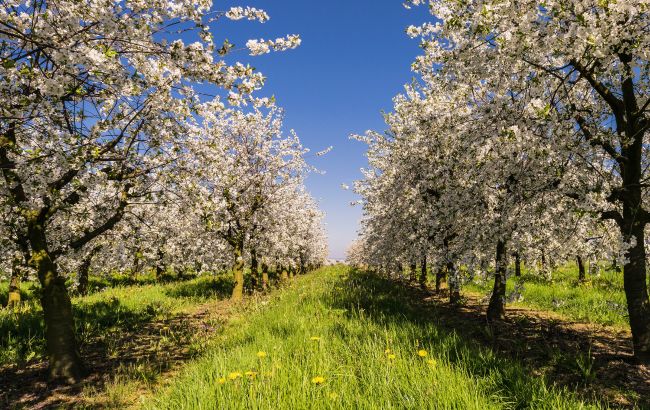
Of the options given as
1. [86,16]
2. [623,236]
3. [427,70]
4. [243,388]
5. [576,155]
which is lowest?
[243,388]

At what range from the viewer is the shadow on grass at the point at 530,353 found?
5.40m

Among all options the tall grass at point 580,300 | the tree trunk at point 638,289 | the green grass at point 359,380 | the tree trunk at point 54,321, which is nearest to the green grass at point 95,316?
the tree trunk at point 54,321

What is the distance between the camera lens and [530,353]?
29.9 ft

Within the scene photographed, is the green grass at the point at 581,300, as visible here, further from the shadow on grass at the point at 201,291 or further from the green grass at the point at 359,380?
the shadow on grass at the point at 201,291

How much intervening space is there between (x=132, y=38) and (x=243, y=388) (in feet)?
17.1

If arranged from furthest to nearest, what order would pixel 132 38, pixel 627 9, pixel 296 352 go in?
pixel 296 352
pixel 132 38
pixel 627 9

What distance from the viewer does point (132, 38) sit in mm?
5730

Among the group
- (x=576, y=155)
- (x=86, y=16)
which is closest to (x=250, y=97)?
(x=86, y=16)

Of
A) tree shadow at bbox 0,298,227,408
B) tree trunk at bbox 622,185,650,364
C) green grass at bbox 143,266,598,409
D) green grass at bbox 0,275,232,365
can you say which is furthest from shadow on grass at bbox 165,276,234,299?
tree trunk at bbox 622,185,650,364

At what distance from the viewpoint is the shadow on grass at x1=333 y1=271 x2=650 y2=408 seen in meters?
5.40

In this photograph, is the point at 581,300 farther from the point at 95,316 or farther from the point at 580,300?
the point at 95,316

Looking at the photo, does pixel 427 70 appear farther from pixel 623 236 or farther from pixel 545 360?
pixel 545 360

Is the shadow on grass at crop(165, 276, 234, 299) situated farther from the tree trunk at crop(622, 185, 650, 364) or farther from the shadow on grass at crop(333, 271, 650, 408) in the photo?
the tree trunk at crop(622, 185, 650, 364)

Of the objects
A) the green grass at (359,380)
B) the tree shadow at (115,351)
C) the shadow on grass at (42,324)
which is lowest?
the tree shadow at (115,351)
